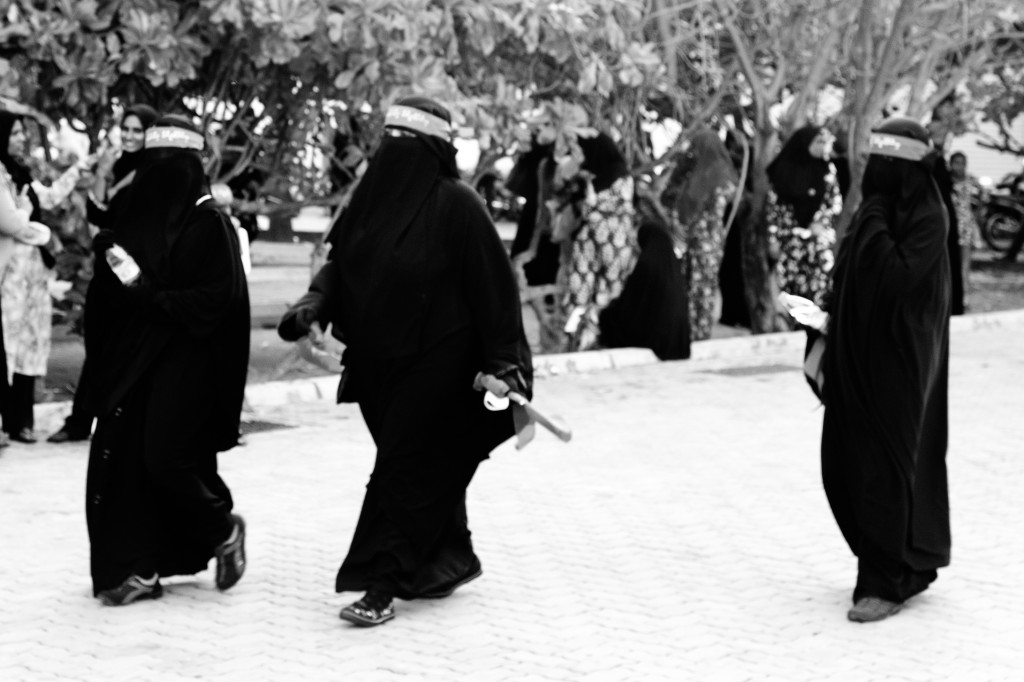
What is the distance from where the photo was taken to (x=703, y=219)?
47.6ft

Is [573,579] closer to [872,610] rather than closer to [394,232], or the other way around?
[872,610]

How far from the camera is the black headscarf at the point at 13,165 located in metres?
8.82

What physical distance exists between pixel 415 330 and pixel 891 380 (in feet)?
5.36

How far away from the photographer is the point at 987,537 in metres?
7.37

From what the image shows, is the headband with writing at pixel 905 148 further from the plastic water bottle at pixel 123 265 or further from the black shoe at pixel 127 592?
the black shoe at pixel 127 592

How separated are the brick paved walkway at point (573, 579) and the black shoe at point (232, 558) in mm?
78

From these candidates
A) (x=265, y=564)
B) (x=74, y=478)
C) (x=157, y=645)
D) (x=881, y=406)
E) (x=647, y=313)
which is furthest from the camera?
(x=647, y=313)

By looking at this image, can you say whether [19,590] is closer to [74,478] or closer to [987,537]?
[74,478]

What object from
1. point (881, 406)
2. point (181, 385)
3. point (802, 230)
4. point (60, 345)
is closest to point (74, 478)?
point (181, 385)

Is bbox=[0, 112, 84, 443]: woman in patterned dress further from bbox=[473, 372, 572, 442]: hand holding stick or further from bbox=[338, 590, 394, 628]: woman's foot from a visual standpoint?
bbox=[473, 372, 572, 442]: hand holding stick

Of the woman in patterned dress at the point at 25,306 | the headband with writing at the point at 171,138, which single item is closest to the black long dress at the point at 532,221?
the woman in patterned dress at the point at 25,306

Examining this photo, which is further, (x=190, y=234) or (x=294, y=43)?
(x=294, y=43)

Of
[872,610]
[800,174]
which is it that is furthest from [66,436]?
[800,174]

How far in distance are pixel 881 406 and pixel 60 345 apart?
874cm
